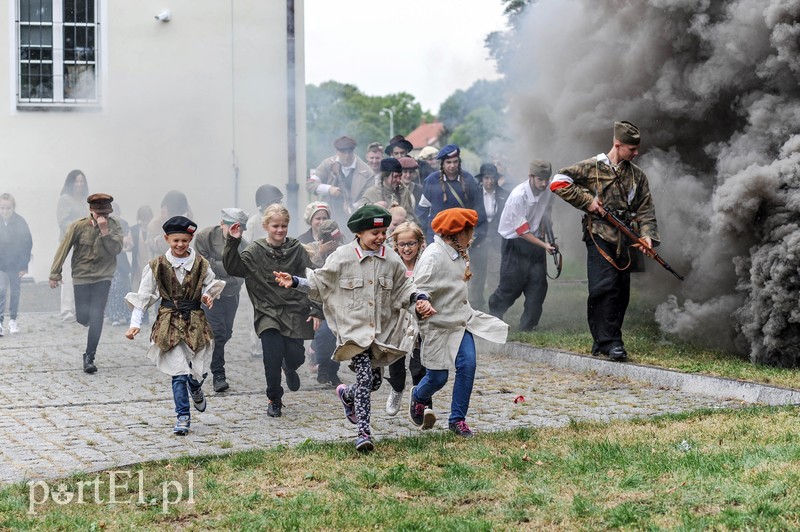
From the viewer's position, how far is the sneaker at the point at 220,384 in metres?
9.99

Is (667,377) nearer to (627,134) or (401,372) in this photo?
(627,134)

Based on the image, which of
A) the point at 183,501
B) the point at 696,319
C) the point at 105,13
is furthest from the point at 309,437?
the point at 105,13

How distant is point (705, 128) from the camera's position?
11.7 m

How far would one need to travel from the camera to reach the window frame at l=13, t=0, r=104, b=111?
1892cm

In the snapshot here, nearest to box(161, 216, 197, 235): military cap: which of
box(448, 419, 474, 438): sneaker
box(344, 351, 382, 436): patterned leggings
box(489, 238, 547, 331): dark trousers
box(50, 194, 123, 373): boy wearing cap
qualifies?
box(344, 351, 382, 436): patterned leggings

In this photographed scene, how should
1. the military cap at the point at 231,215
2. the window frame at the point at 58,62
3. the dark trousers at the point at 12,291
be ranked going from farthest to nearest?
the window frame at the point at 58,62
the dark trousers at the point at 12,291
the military cap at the point at 231,215

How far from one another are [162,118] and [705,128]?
33.1 ft

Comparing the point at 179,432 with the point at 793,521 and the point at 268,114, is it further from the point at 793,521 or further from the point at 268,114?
the point at 268,114

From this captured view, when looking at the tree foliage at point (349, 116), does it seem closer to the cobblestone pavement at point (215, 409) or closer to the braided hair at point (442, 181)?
the braided hair at point (442, 181)

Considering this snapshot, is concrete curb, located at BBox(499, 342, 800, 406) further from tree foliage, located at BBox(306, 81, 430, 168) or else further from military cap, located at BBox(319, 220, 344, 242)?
tree foliage, located at BBox(306, 81, 430, 168)

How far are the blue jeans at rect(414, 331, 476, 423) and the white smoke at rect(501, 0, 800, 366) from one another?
315 cm

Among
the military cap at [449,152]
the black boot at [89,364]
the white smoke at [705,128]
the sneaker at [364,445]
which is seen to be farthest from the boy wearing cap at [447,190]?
the sneaker at [364,445]

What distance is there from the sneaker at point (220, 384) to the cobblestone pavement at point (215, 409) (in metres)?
0.13

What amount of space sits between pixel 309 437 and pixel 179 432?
0.92 meters
